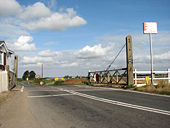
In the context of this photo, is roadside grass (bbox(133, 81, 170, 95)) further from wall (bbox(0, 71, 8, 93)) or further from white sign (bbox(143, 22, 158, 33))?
wall (bbox(0, 71, 8, 93))

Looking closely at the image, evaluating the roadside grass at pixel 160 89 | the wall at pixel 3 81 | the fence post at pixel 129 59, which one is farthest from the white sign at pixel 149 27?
the wall at pixel 3 81

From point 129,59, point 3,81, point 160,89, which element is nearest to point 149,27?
point 129,59

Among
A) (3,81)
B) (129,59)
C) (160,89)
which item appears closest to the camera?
(160,89)

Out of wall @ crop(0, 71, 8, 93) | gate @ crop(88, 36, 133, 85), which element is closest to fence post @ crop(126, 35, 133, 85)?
gate @ crop(88, 36, 133, 85)

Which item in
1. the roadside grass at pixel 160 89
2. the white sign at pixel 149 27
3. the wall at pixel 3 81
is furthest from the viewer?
the white sign at pixel 149 27

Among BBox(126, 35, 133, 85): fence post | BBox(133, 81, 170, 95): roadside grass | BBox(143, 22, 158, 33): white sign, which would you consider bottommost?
BBox(133, 81, 170, 95): roadside grass

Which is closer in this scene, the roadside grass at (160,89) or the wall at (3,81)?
the roadside grass at (160,89)

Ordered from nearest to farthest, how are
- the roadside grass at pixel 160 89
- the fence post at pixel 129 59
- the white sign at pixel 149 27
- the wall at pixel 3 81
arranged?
the roadside grass at pixel 160 89 → the wall at pixel 3 81 → the fence post at pixel 129 59 → the white sign at pixel 149 27

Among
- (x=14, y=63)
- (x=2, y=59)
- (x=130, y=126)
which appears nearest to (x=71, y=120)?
(x=130, y=126)

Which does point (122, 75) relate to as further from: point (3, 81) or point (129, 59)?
point (3, 81)

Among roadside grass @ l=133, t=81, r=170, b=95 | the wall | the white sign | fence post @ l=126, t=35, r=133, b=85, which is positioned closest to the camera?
roadside grass @ l=133, t=81, r=170, b=95

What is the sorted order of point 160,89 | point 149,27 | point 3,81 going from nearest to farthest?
point 160,89
point 3,81
point 149,27

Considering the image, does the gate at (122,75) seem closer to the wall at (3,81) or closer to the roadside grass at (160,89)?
the roadside grass at (160,89)

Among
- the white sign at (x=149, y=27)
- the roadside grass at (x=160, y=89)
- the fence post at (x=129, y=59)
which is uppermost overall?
the white sign at (x=149, y=27)
